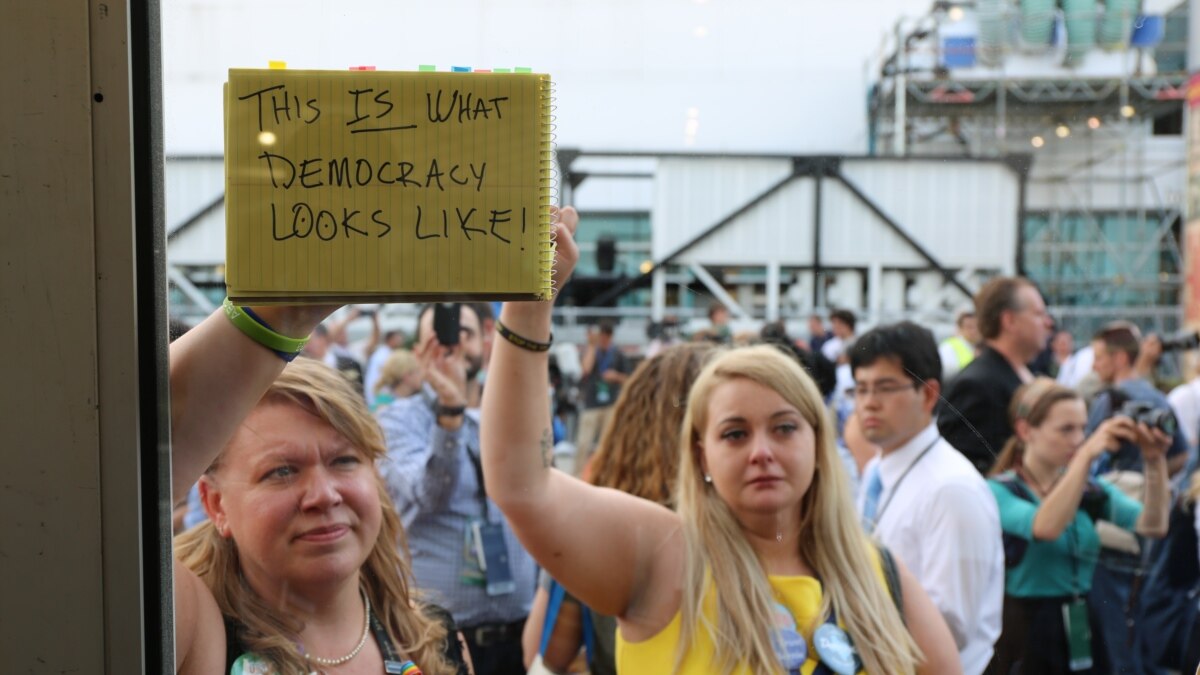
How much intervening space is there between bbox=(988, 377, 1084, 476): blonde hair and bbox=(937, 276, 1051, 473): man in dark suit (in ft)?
0.06

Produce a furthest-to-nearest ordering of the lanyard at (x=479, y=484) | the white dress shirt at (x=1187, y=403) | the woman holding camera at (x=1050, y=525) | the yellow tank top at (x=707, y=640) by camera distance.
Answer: the white dress shirt at (x=1187, y=403) → the lanyard at (x=479, y=484) → the woman holding camera at (x=1050, y=525) → the yellow tank top at (x=707, y=640)

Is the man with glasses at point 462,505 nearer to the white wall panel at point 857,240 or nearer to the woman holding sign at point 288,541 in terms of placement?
the woman holding sign at point 288,541

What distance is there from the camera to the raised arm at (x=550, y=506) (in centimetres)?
129

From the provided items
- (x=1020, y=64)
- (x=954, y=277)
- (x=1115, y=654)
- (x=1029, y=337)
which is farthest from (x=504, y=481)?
(x=1115, y=654)

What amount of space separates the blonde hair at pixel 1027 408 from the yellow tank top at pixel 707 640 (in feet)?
1.62

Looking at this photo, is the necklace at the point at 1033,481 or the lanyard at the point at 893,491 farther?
the necklace at the point at 1033,481

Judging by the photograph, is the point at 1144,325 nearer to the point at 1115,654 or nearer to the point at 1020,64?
the point at 1115,654

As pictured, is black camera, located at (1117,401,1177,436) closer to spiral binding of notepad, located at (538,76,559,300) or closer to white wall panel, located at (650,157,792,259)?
white wall panel, located at (650,157,792,259)

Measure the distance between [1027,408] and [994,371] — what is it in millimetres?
183

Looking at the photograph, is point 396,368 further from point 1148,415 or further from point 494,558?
point 1148,415

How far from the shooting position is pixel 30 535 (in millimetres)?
878

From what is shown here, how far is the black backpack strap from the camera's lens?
4.39ft

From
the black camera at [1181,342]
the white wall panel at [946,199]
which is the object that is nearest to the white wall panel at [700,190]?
the white wall panel at [946,199]

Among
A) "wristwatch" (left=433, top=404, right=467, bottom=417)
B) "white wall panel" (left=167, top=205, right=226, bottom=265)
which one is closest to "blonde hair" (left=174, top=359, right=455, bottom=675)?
"white wall panel" (left=167, top=205, right=226, bottom=265)
